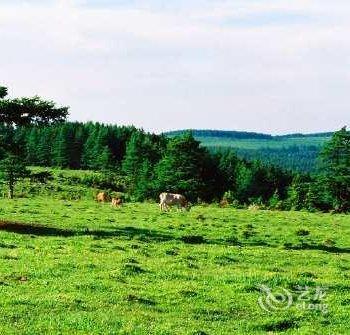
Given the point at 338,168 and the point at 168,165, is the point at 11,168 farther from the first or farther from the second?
the point at 338,168

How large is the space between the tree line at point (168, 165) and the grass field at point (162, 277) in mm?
6762

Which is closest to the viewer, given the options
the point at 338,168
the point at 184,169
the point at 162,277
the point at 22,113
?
the point at 162,277

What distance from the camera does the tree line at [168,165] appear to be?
36.7 m

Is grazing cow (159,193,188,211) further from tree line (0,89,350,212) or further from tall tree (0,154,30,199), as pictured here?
tall tree (0,154,30,199)

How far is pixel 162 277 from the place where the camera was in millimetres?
21125

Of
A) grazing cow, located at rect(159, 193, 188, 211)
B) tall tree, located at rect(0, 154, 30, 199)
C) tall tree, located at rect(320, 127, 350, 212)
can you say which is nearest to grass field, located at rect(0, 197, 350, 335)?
grazing cow, located at rect(159, 193, 188, 211)

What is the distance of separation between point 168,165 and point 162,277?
224 feet

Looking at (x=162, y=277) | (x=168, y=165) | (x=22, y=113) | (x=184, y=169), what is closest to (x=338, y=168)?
(x=184, y=169)

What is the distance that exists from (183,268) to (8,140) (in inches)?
680

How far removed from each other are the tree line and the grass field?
6.76 m

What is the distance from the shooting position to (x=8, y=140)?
1412 inches

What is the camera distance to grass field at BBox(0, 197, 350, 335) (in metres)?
15.6

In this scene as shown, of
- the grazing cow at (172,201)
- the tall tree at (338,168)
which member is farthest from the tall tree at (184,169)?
the grazing cow at (172,201)

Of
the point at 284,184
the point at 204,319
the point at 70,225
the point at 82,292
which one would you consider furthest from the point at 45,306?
the point at 284,184
